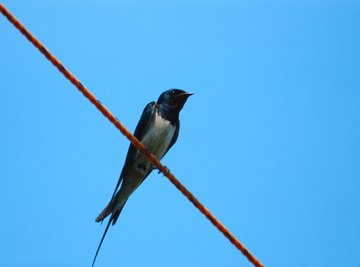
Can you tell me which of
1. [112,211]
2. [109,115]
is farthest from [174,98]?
[109,115]

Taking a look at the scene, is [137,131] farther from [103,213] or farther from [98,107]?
[98,107]

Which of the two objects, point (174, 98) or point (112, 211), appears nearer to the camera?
point (112, 211)

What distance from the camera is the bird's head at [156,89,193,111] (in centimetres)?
541

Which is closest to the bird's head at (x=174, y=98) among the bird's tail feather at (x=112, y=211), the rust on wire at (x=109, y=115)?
the bird's tail feather at (x=112, y=211)

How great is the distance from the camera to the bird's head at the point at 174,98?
17.8ft

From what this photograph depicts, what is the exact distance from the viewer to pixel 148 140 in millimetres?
5133

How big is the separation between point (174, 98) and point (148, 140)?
535 mm

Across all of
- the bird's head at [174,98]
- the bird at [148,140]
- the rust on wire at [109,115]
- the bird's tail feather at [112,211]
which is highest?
the bird's head at [174,98]

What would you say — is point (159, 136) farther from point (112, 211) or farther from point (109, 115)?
point (109, 115)

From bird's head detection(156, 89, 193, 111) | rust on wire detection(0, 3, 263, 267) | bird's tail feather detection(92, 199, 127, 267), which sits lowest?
rust on wire detection(0, 3, 263, 267)

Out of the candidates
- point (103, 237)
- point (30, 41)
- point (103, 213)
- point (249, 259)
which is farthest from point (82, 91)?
point (103, 213)

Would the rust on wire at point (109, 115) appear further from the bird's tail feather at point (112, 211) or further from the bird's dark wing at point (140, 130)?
the bird's dark wing at point (140, 130)

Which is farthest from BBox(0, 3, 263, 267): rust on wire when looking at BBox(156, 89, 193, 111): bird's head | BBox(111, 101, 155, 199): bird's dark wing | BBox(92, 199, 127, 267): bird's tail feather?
BBox(156, 89, 193, 111): bird's head

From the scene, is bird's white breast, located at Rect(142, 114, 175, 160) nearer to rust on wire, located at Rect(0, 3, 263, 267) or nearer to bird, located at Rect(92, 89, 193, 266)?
bird, located at Rect(92, 89, 193, 266)
